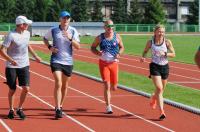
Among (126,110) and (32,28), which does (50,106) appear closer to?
(126,110)

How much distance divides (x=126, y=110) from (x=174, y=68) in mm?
12843

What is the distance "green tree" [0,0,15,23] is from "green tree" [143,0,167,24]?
72.0ft

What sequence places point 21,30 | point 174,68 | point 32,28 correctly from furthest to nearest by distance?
point 32,28, point 174,68, point 21,30

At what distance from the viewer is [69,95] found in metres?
15.2

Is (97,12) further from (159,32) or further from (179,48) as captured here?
(159,32)

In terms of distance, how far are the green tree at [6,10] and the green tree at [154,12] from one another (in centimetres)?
2193

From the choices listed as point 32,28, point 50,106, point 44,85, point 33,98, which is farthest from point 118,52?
point 32,28

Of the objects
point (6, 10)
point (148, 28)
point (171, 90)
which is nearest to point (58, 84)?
point (171, 90)

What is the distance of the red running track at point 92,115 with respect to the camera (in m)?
10.4

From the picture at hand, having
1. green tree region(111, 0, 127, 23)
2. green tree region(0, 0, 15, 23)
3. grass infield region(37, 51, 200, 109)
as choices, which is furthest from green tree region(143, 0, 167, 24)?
grass infield region(37, 51, 200, 109)

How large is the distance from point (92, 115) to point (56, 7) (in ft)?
271

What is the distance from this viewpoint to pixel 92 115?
11.9 meters

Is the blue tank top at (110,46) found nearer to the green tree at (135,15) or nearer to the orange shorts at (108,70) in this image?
the orange shorts at (108,70)

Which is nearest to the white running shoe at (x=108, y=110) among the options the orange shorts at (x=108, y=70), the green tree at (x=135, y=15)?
the orange shorts at (x=108, y=70)
